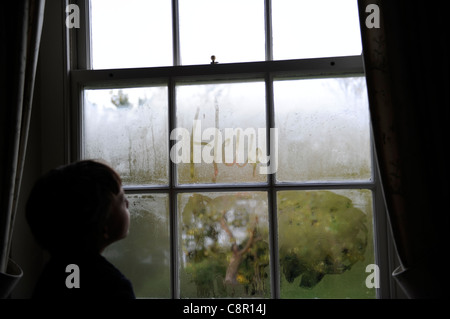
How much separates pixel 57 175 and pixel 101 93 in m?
0.65

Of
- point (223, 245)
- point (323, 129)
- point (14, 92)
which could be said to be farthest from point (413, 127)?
point (14, 92)

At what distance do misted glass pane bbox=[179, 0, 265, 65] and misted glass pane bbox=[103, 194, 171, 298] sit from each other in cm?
56

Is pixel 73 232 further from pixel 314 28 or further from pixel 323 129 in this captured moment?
pixel 314 28

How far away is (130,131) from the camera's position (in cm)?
158

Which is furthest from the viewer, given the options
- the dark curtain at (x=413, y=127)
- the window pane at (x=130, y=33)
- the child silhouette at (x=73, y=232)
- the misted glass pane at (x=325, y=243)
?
the window pane at (x=130, y=33)

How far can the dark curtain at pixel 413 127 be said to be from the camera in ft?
3.87

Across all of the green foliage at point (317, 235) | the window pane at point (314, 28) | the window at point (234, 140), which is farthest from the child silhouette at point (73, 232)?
the window pane at point (314, 28)

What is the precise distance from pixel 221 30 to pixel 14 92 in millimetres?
747

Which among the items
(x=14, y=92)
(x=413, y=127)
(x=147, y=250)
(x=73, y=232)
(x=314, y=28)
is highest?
(x=314, y=28)

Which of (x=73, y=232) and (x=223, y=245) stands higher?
(x=73, y=232)

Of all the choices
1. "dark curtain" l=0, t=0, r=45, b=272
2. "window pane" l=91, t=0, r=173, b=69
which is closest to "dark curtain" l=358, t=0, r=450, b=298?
"window pane" l=91, t=0, r=173, b=69

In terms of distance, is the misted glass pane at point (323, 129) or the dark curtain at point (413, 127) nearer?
the dark curtain at point (413, 127)

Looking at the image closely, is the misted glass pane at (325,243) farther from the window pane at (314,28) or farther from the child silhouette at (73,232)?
the child silhouette at (73,232)

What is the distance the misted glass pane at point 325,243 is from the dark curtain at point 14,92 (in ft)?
2.86
